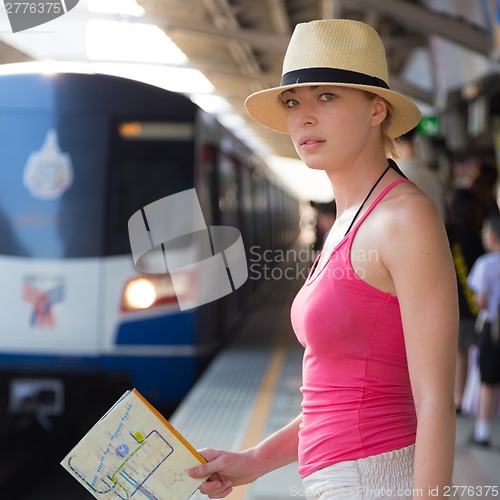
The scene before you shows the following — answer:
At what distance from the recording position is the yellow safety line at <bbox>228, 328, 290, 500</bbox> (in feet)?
14.2

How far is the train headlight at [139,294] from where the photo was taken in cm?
567

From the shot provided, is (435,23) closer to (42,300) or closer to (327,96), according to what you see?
(42,300)

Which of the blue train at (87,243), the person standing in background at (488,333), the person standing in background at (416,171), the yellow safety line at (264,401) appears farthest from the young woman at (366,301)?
the blue train at (87,243)

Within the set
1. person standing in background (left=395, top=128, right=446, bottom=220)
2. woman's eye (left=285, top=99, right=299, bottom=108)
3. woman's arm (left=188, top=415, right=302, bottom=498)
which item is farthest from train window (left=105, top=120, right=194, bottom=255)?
woman's eye (left=285, top=99, right=299, bottom=108)

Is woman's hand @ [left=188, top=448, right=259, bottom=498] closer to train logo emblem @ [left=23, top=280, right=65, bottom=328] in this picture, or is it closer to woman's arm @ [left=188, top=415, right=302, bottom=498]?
woman's arm @ [left=188, top=415, right=302, bottom=498]

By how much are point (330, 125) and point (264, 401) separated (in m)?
4.35

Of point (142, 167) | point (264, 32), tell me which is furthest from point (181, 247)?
point (264, 32)

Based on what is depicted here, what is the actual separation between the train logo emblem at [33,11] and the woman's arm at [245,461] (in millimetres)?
935

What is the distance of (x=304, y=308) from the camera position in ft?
4.70

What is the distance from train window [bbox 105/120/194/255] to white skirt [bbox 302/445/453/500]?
4370 millimetres

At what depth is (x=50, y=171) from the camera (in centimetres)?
586

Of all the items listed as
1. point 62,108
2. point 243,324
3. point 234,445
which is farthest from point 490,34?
point 234,445

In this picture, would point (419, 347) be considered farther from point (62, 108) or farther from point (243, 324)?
point (243, 324)

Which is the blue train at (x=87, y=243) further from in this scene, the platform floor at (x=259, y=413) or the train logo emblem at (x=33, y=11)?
the train logo emblem at (x=33, y=11)
